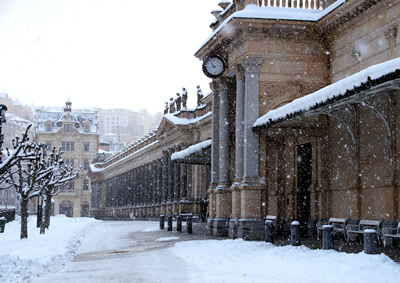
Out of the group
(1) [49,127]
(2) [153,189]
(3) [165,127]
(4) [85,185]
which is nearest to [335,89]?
(3) [165,127]

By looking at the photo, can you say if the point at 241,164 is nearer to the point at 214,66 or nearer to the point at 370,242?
the point at 214,66

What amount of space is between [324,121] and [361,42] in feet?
11.3

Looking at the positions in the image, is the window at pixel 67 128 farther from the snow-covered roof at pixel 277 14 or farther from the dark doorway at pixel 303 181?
the snow-covered roof at pixel 277 14

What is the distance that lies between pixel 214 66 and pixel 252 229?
25.2ft

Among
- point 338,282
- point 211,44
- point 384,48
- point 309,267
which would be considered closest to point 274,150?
point 211,44

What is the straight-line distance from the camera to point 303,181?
2488 centimetres

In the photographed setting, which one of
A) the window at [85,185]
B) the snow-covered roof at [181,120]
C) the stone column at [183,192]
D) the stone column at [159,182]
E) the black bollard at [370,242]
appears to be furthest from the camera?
the window at [85,185]

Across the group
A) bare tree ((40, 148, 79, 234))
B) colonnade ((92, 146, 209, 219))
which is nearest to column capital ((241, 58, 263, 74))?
bare tree ((40, 148, 79, 234))

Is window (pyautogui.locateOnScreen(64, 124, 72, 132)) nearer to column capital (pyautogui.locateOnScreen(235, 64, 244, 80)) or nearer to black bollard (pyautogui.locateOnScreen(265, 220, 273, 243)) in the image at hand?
column capital (pyautogui.locateOnScreen(235, 64, 244, 80))

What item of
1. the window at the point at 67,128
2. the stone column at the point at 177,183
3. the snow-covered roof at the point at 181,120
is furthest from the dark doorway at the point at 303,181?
the window at the point at 67,128

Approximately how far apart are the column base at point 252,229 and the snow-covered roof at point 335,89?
366 centimetres

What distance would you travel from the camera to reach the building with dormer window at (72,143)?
342 ft

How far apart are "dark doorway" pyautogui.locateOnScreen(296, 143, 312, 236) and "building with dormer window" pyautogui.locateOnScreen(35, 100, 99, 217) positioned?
83.3m

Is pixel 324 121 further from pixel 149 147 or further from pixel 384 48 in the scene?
pixel 149 147
